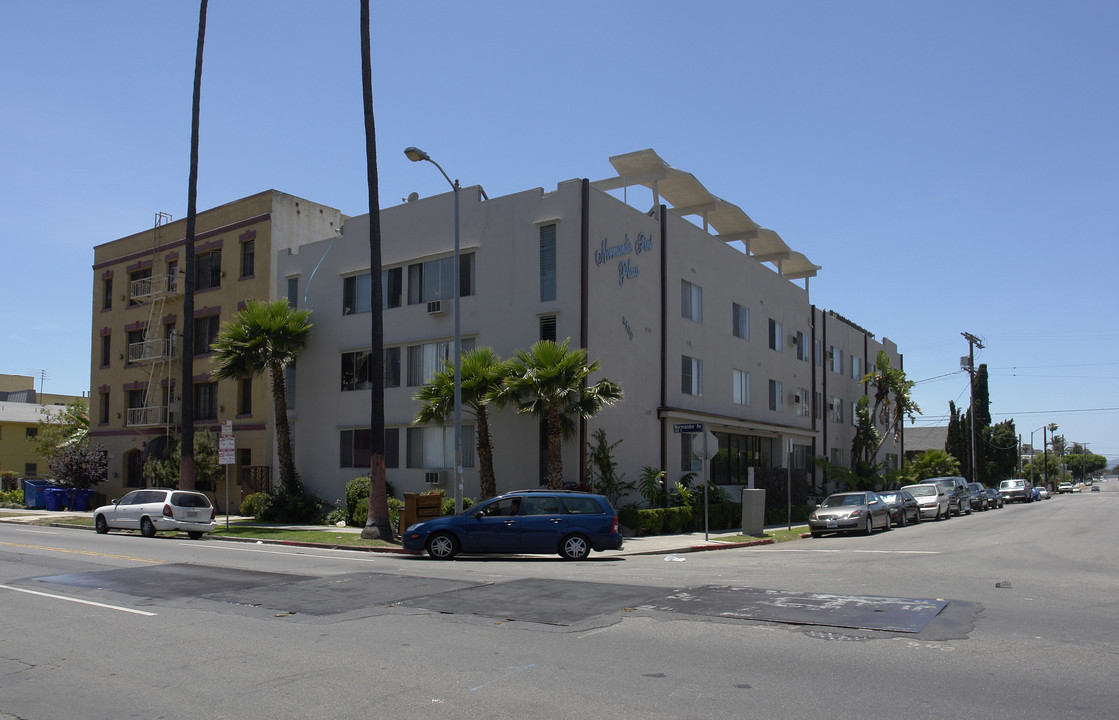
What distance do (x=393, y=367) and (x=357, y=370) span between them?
1806 millimetres

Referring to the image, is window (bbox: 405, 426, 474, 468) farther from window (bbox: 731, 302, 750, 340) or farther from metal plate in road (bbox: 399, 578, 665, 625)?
metal plate in road (bbox: 399, 578, 665, 625)

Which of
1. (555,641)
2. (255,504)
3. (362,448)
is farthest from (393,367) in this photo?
(555,641)

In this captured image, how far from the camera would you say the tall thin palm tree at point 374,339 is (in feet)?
77.7

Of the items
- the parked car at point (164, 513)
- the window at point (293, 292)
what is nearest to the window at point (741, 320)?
the window at point (293, 292)

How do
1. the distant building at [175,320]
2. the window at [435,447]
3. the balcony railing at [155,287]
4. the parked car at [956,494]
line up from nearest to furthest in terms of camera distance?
the window at [435,447] → the distant building at [175,320] → the balcony railing at [155,287] → the parked car at [956,494]

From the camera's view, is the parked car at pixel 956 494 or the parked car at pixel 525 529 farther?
the parked car at pixel 956 494

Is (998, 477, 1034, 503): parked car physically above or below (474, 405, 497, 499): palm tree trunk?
below

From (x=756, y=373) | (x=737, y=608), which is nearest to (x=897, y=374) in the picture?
(x=756, y=373)

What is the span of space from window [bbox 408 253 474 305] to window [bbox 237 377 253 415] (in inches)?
382

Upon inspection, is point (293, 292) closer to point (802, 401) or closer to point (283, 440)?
point (283, 440)

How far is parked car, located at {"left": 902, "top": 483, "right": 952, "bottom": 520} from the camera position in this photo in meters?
35.6

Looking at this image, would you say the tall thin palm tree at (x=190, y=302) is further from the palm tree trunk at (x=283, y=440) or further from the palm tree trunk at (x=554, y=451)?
the palm tree trunk at (x=554, y=451)

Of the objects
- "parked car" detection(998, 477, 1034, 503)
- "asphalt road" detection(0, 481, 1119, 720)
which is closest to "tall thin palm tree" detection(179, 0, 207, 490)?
"asphalt road" detection(0, 481, 1119, 720)

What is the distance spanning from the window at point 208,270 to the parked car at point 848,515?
25.8m
